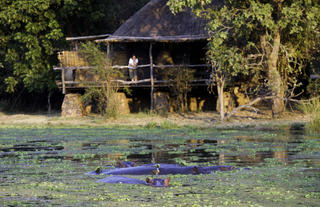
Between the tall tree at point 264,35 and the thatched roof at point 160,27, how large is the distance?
6.16ft

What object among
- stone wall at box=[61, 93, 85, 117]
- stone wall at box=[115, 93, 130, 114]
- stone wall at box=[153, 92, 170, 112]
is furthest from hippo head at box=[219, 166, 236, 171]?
stone wall at box=[61, 93, 85, 117]

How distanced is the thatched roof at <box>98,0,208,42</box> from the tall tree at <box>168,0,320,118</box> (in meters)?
1.88

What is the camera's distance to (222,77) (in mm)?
18531

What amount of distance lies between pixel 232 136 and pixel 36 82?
12196 millimetres

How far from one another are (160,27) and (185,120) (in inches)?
173

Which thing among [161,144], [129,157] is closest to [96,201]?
[129,157]

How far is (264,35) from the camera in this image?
60.0 feet

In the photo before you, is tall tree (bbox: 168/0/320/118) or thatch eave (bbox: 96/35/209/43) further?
thatch eave (bbox: 96/35/209/43)

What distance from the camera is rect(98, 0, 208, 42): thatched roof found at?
20.8 m

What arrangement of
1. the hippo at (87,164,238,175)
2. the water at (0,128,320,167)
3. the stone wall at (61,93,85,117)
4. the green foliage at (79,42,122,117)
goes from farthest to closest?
the stone wall at (61,93,85,117) < the green foliage at (79,42,122,117) < the water at (0,128,320,167) < the hippo at (87,164,238,175)

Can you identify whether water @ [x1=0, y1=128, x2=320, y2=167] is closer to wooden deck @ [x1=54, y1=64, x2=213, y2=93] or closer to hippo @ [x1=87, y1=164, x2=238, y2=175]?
hippo @ [x1=87, y1=164, x2=238, y2=175]

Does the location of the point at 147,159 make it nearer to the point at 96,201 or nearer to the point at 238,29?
the point at 96,201

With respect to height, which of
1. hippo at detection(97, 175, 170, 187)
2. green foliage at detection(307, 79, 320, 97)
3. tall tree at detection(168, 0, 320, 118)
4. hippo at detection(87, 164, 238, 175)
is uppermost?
tall tree at detection(168, 0, 320, 118)

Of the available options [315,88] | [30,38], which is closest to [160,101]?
[315,88]
